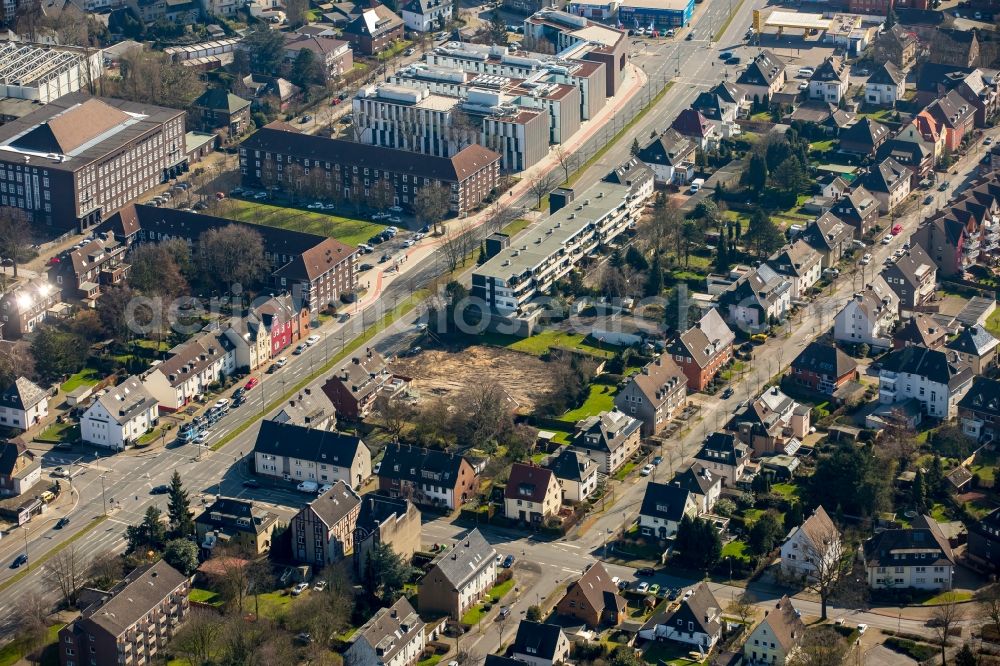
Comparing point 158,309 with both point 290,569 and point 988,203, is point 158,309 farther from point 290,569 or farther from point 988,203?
point 988,203

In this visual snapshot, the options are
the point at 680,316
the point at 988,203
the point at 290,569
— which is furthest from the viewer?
the point at 988,203

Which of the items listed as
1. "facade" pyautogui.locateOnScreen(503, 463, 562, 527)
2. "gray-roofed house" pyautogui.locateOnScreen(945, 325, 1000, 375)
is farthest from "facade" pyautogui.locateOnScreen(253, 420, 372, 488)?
"gray-roofed house" pyautogui.locateOnScreen(945, 325, 1000, 375)

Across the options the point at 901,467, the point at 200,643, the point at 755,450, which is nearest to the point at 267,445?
the point at 200,643

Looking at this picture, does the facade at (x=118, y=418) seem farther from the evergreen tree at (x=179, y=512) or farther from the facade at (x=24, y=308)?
the facade at (x=24, y=308)

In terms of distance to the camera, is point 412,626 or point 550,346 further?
point 550,346

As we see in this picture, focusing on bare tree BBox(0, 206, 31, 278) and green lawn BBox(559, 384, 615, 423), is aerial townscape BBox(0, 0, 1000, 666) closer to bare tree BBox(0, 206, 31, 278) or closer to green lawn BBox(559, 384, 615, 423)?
green lawn BBox(559, 384, 615, 423)


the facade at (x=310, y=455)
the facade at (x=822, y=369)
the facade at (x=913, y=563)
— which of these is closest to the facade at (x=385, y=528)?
the facade at (x=310, y=455)
